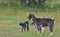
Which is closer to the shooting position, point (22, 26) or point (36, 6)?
point (22, 26)

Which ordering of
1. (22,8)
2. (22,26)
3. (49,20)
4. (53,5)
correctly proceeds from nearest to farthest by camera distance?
1. (49,20)
2. (22,26)
3. (22,8)
4. (53,5)

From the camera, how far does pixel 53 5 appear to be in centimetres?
2928

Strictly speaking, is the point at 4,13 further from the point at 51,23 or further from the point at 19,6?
the point at 51,23

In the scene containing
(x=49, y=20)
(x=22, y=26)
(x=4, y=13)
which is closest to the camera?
(x=49, y=20)

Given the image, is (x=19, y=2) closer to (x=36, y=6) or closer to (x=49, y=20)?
(x=36, y=6)

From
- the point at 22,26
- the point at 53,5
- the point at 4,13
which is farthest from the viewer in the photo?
the point at 53,5

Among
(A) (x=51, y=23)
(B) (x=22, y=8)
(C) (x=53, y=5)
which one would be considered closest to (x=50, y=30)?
(A) (x=51, y=23)

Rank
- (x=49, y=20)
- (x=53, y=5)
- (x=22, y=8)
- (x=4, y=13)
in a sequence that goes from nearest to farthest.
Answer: (x=49, y=20) < (x=4, y=13) < (x=22, y=8) < (x=53, y=5)

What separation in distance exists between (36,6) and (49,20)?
14019 millimetres

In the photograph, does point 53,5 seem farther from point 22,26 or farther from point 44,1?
point 22,26

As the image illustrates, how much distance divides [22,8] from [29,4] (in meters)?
1.18

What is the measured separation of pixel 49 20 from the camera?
1412 centimetres

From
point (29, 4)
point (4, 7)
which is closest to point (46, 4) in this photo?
point (29, 4)

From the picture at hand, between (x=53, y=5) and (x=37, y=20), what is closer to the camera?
(x=37, y=20)
